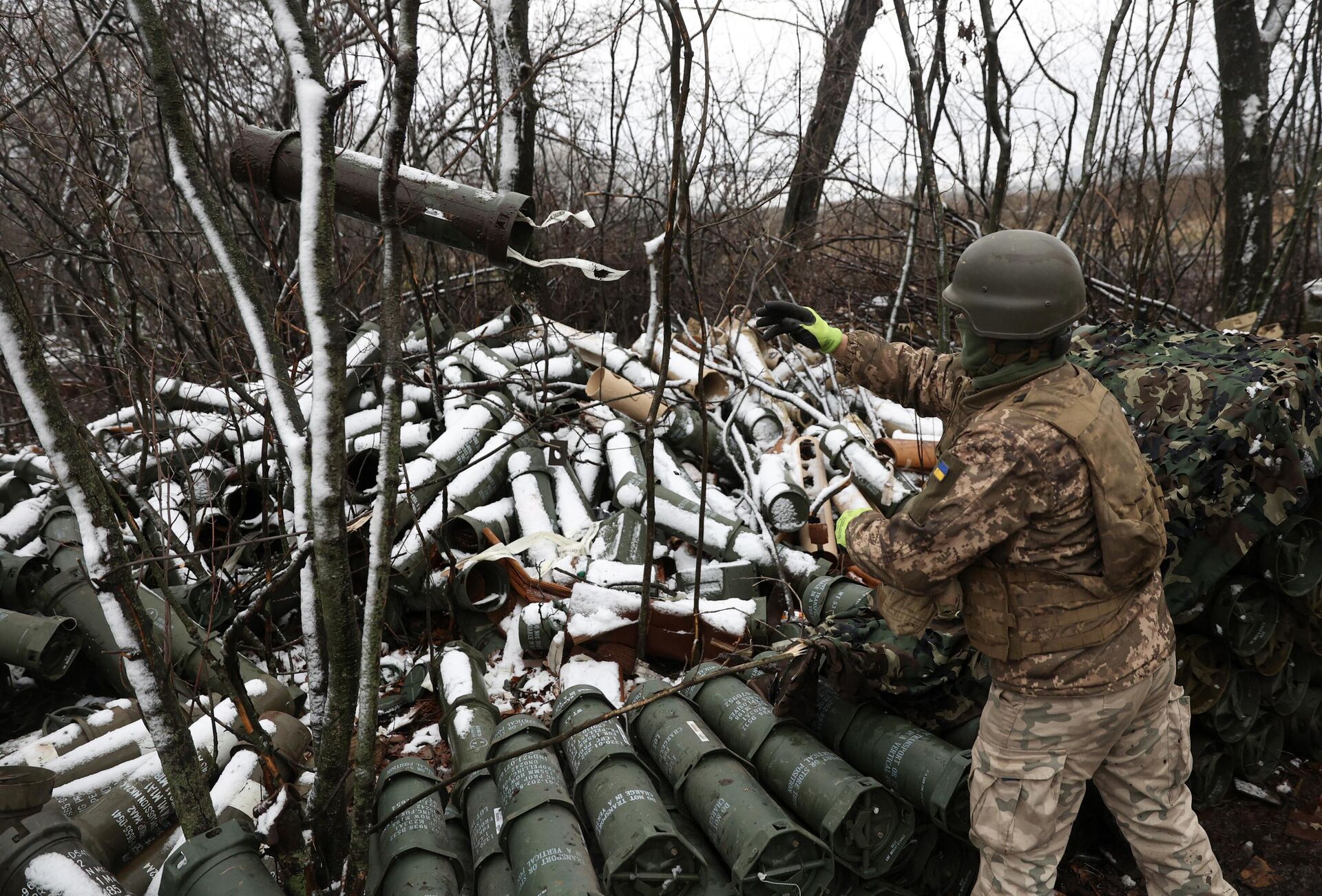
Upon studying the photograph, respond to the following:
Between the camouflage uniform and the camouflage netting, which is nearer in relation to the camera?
the camouflage uniform

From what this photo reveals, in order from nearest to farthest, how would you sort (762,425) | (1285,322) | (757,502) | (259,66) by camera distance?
1. (757,502)
2. (762,425)
3. (1285,322)
4. (259,66)

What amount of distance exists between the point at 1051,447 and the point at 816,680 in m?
1.22

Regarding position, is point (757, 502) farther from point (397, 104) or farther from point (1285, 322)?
point (1285, 322)

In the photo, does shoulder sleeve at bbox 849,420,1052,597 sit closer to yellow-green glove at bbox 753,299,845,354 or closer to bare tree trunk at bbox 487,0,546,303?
yellow-green glove at bbox 753,299,845,354

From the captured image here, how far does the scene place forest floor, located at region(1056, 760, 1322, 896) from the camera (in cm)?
285

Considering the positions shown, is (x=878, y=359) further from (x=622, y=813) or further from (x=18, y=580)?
(x=18, y=580)

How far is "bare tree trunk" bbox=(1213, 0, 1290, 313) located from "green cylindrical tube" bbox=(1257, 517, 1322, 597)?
456 centimetres

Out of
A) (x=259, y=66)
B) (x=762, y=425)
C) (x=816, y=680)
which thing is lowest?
(x=816, y=680)

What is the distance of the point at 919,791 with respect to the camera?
2.50 m

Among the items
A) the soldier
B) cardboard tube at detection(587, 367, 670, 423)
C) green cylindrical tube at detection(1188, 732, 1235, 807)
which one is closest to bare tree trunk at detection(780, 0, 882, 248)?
cardboard tube at detection(587, 367, 670, 423)

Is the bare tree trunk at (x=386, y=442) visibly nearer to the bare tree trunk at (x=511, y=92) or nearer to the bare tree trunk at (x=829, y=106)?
the bare tree trunk at (x=511, y=92)

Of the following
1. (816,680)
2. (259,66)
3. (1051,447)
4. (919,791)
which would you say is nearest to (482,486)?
(816,680)

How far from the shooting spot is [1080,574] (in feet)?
6.96

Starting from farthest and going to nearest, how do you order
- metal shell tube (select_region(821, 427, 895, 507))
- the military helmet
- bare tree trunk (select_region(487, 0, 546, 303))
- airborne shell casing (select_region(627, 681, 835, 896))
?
bare tree trunk (select_region(487, 0, 546, 303))
metal shell tube (select_region(821, 427, 895, 507))
airborne shell casing (select_region(627, 681, 835, 896))
the military helmet
